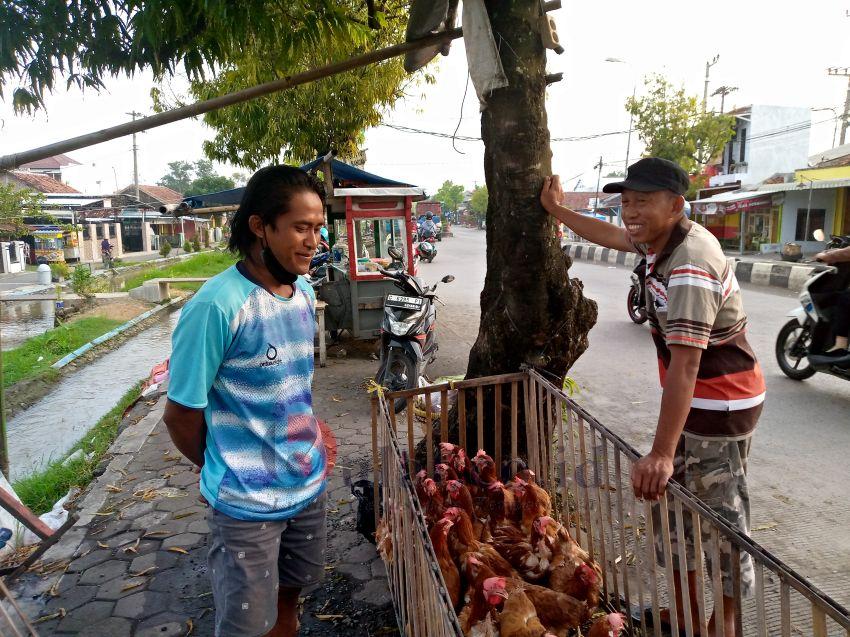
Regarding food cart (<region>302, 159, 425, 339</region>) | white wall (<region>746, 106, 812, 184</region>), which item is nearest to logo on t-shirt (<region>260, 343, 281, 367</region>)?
food cart (<region>302, 159, 425, 339</region>)

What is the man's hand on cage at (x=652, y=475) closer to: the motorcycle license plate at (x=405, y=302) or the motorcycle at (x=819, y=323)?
the motorcycle license plate at (x=405, y=302)

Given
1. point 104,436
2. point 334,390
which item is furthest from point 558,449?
point 104,436

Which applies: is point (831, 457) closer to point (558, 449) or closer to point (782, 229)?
point (558, 449)

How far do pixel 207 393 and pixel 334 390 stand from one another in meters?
4.64

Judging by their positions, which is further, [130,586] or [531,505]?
[130,586]

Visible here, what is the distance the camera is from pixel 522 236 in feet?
9.81

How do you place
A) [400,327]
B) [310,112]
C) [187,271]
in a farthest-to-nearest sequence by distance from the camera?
[187,271], [310,112], [400,327]

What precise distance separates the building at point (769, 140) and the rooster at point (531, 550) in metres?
31.1

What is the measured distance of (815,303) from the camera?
5488 millimetres

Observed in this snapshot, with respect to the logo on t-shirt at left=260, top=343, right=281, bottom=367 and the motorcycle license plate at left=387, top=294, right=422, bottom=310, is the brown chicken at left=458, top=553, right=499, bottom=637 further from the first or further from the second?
the motorcycle license plate at left=387, top=294, right=422, bottom=310

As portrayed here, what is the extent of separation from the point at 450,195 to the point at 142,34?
11316 cm

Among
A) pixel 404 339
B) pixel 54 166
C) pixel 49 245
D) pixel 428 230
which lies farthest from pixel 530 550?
pixel 54 166

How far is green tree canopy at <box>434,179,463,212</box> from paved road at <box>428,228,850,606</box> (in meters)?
99.8

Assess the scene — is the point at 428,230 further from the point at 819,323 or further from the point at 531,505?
the point at 531,505
